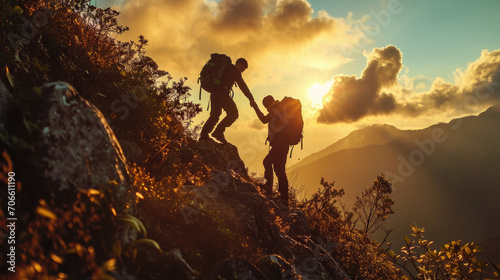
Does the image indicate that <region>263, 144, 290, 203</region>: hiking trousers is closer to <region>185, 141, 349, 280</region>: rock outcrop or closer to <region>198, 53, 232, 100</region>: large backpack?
<region>185, 141, 349, 280</region>: rock outcrop

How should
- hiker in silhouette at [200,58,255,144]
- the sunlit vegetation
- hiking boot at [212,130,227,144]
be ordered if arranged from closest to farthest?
the sunlit vegetation, hiker in silhouette at [200,58,255,144], hiking boot at [212,130,227,144]

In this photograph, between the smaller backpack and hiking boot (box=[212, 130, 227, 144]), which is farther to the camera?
hiking boot (box=[212, 130, 227, 144])

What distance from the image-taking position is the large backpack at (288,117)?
337 inches

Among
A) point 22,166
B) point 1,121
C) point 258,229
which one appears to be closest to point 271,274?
point 258,229

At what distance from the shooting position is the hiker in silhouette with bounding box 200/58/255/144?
852cm

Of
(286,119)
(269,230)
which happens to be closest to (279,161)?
(286,119)

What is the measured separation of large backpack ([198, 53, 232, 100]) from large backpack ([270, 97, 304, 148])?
2.01 meters

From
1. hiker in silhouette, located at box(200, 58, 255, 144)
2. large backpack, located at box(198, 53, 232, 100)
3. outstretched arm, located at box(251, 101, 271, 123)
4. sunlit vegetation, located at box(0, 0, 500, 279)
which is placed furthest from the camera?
outstretched arm, located at box(251, 101, 271, 123)

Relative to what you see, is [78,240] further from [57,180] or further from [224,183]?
Result: [224,183]

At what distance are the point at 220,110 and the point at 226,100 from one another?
1.27 feet

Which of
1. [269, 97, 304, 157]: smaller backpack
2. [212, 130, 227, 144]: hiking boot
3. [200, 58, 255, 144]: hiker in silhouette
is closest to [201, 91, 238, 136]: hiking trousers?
[200, 58, 255, 144]: hiker in silhouette

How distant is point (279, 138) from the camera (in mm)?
8641

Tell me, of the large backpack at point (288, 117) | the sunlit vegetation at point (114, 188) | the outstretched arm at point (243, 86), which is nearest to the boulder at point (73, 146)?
the sunlit vegetation at point (114, 188)

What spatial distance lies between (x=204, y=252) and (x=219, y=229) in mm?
510
